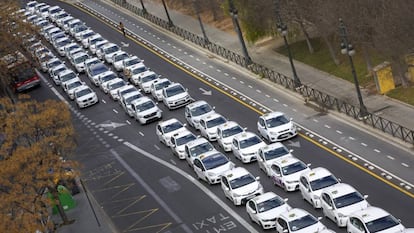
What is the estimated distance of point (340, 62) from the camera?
6594 cm

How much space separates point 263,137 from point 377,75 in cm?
901

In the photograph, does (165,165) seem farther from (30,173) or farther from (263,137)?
(30,173)

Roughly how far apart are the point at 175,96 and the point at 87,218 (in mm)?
16158

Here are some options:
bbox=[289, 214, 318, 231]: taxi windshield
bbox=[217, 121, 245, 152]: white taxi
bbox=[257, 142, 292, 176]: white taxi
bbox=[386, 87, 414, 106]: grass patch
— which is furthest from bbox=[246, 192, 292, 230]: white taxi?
bbox=[386, 87, 414, 106]: grass patch

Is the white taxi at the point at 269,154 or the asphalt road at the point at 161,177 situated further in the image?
the white taxi at the point at 269,154

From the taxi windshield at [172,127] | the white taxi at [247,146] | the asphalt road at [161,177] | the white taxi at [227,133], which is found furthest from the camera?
the taxi windshield at [172,127]

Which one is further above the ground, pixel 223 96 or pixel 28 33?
pixel 28 33

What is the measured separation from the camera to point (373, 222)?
37.6 metres

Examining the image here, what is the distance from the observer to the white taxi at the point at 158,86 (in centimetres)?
6519

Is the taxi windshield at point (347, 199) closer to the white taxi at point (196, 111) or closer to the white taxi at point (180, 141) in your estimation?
the white taxi at point (180, 141)

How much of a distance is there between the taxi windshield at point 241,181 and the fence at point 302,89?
28.9 ft

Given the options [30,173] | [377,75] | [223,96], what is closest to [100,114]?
[223,96]

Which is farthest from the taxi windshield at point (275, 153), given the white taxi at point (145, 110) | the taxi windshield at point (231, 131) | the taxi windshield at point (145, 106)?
the taxi windshield at point (145, 106)

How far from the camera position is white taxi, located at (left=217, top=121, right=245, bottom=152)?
52750 mm
